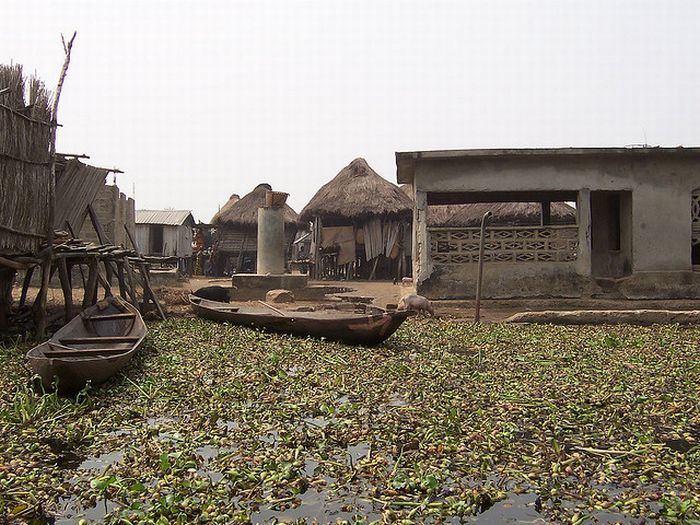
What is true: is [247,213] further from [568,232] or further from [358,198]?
[568,232]

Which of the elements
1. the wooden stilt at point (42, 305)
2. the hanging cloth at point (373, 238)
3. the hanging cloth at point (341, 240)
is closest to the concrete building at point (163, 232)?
the hanging cloth at point (341, 240)

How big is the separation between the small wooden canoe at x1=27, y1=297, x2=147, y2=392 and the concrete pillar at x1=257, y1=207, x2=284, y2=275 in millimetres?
8253

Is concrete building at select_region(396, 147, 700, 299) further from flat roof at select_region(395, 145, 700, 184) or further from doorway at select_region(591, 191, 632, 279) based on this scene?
doorway at select_region(591, 191, 632, 279)

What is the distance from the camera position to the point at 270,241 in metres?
16.5

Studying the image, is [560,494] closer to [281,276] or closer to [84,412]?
[84,412]

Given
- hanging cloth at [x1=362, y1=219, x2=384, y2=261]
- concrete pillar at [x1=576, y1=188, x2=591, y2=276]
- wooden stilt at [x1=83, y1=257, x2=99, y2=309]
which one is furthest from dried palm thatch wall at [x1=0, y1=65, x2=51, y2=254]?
hanging cloth at [x1=362, y1=219, x2=384, y2=261]

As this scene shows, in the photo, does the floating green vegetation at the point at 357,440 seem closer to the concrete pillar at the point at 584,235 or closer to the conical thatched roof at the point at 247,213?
the concrete pillar at the point at 584,235

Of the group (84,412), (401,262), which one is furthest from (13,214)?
(401,262)

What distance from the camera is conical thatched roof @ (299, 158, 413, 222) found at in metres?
20.8

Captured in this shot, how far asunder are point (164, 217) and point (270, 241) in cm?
1324

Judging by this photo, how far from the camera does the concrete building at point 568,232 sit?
12055 millimetres

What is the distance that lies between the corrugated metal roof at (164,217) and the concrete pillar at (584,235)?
64.6 feet

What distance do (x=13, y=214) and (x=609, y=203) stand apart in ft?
42.2

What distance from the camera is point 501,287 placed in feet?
39.6
